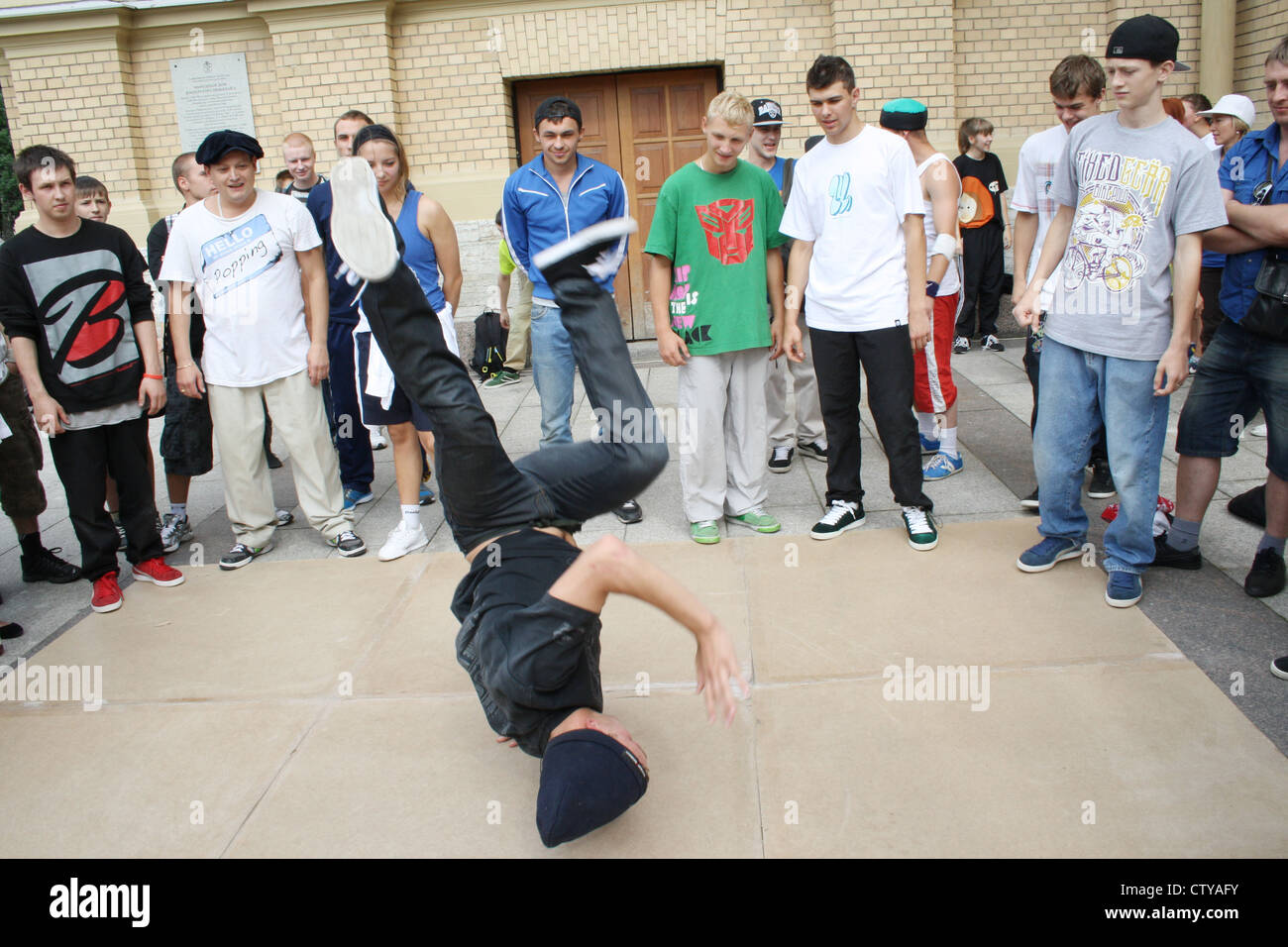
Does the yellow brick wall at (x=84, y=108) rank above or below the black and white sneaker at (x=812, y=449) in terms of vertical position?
above

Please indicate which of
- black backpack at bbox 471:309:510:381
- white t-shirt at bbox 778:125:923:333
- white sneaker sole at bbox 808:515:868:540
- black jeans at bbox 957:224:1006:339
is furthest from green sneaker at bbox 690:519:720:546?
black jeans at bbox 957:224:1006:339

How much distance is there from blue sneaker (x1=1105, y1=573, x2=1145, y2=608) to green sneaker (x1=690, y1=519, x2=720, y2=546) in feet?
5.85

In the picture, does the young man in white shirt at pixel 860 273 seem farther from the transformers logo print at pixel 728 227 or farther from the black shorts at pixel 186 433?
the black shorts at pixel 186 433

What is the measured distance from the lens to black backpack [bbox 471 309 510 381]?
350 inches

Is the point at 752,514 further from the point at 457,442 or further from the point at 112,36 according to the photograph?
the point at 112,36

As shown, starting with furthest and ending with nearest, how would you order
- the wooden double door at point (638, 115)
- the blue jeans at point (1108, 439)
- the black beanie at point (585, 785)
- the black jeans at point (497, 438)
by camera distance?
the wooden double door at point (638, 115) < the blue jeans at point (1108, 439) < the black jeans at point (497, 438) < the black beanie at point (585, 785)

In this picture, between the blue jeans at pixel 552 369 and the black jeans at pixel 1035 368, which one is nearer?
the black jeans at pixel 1035 368

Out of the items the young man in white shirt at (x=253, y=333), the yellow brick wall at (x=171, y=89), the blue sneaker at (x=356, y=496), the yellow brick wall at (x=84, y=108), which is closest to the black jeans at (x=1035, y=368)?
the young man in white shirt at (x=253, y=333)

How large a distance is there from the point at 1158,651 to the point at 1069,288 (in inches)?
57.8

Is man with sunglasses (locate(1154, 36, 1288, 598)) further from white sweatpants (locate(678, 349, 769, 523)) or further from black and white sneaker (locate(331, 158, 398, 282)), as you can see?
black and white sneaker (locate(331, 158, 398, 282))

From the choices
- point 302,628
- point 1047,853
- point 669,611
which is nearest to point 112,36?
point 302,628

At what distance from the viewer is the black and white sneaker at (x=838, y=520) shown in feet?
15.7

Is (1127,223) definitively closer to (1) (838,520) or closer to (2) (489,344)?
(1) (838,520)

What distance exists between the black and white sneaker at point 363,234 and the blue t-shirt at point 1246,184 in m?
3.24
